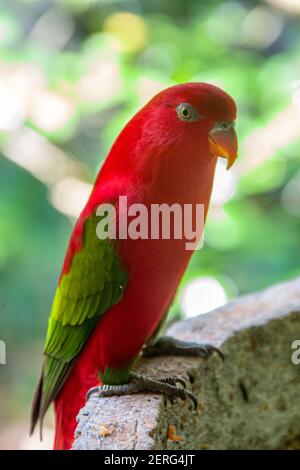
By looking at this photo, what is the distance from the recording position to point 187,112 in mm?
760

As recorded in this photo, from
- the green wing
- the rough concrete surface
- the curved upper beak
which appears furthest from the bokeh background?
the curved upper beak

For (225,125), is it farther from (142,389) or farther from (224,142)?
(142,389)

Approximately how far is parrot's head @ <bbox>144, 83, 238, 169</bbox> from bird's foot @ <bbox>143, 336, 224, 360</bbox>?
0.25 metres

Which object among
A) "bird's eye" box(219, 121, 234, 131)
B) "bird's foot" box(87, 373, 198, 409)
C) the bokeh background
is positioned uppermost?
the bokeh background

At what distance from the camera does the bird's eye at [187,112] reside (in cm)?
76

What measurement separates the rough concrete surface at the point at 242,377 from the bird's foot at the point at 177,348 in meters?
0.01

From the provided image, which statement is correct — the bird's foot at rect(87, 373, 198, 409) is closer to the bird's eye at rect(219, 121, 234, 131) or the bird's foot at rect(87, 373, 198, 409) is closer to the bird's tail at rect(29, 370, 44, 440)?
the bird's tail at rect(29, 370, 44, 440)

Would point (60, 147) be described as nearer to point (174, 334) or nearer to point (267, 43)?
point (267, 43)

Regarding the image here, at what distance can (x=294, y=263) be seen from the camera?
1.54m

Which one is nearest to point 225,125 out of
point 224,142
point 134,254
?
point 224,142

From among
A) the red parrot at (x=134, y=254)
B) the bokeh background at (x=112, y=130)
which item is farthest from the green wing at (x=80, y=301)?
the bokeh background at (x=112, y=130)

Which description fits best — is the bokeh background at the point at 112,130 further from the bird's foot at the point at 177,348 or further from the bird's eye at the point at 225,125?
the bird's eye at the point at 225,125

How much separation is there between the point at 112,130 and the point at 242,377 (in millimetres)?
640

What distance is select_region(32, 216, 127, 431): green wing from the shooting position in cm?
78
